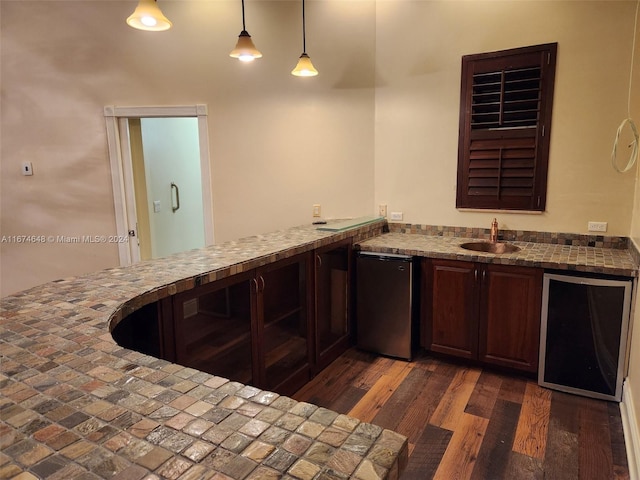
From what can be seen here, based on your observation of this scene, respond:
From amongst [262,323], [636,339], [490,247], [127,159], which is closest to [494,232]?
[490,247]

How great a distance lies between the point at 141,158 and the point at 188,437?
362 cm

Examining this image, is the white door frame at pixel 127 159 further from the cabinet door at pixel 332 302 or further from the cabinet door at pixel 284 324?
the cabinet door at pixel 284 324

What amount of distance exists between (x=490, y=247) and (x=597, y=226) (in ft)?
2.42

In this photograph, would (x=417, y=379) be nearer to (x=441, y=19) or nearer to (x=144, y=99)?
(x=441, y=19)

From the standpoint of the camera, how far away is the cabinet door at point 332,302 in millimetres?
2980

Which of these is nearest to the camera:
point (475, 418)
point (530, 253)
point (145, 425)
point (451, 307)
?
point (145, 425)

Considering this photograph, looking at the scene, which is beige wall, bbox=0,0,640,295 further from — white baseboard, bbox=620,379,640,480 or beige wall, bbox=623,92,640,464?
white baseboard, bbox=620,379,640,480

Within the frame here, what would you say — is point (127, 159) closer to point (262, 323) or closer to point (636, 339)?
point (262, 323)

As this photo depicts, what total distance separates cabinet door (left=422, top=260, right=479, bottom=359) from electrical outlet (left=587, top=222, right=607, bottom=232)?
93 cm

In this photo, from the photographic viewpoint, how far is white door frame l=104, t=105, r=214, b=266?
3.74 meters

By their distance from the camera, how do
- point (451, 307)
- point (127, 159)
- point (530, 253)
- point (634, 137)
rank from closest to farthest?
1. point (634, 137)
2. point (530, 253)
3. point (451, 307)
4. point (127, 159)

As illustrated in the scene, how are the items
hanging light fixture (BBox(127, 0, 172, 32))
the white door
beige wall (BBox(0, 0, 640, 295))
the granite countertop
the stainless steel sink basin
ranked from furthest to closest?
the white door
beige wall (BBox(0, 0, 640, 295))
the stainless steel sink basin
the granite countertop
hanging light fixture (BBox(127, 0, 172, 32))

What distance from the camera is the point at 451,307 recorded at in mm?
3117

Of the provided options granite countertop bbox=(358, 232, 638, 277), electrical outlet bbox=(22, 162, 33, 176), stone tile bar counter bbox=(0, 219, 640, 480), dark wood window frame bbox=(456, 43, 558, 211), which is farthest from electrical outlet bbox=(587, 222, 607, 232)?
electrical outlet bbox=(22, 162, 33, 176)
